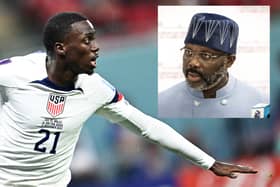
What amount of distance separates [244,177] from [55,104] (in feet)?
5.27

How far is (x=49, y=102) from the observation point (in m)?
2.81

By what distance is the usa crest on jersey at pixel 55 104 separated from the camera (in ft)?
9.23

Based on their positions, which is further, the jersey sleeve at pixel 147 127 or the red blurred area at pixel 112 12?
the red blurred area at pixel 112 12

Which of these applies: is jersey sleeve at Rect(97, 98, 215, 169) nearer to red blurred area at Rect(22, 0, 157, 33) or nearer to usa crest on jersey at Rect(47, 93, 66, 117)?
usa crest on jersey at Rect(47, 93, 66, 117)

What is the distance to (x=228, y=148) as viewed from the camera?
4.02 meters

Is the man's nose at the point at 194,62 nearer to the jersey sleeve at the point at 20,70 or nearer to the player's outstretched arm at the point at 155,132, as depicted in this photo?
the player's outstretched arm at the point at 155,132

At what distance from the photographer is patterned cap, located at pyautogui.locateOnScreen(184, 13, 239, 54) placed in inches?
154

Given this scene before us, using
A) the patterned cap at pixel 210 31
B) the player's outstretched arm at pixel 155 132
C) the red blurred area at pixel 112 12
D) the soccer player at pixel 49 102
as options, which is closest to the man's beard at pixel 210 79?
the patterned cap at pixel 210 31

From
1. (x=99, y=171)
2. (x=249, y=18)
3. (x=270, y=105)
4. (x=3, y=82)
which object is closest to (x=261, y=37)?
(x=249, y=18)

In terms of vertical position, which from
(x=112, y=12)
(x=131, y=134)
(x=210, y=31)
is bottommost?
(x=131, y=134)

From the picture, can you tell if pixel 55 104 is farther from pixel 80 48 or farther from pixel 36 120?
pixel 80 48

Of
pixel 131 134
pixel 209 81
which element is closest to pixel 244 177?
pixel 209 81

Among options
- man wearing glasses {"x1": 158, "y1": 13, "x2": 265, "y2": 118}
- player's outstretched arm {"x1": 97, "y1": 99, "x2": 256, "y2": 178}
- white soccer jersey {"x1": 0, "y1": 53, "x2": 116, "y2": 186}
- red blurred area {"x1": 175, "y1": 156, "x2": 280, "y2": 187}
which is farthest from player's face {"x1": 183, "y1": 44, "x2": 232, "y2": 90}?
white soccer jersey {"x1": 0, "y1": 53, "x2": 116, "y2": 186}

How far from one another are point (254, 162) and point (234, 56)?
59 cm
